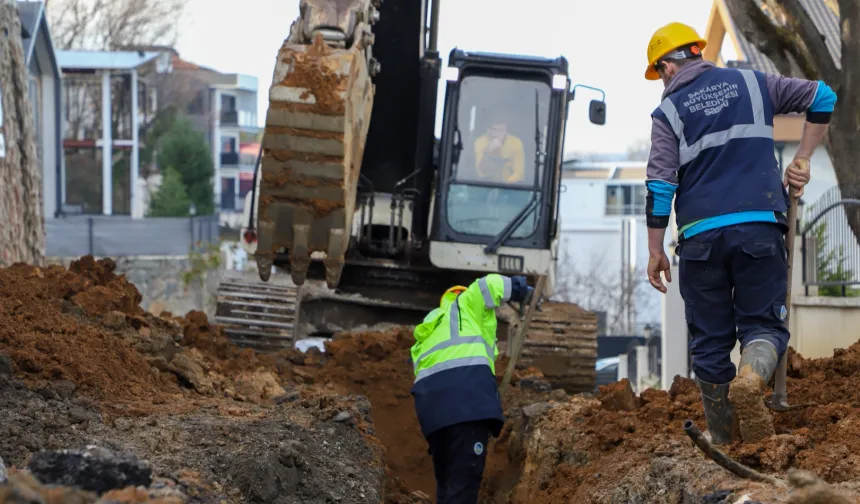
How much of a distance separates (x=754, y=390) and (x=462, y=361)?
2.63 m

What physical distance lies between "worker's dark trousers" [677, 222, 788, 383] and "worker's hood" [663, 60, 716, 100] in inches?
26.6

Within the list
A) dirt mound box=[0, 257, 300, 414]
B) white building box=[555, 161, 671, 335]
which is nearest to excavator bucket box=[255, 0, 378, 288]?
dirt mound box=[0, 257, 300, 414]

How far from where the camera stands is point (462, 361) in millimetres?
7320

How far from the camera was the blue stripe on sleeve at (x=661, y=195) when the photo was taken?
17.7 ft

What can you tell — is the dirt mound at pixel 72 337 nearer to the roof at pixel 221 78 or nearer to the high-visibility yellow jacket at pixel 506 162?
the high-visibility yellow jacket at pixel 506 162

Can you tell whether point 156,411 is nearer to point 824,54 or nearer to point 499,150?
point 499,150

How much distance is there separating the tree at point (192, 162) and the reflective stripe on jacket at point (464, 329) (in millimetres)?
34915

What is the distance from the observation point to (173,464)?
5383 mm

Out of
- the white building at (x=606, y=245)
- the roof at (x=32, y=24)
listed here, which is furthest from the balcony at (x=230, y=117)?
the roof at (x=32, y=24)

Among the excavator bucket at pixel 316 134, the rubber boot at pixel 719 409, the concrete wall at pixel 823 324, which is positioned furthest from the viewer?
the concrete wall at pixel 823 324

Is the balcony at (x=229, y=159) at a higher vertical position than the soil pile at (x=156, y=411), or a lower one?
higher

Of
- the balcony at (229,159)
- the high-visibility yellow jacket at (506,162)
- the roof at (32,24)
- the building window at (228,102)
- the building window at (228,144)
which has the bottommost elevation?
the high-visibility yellow jacket at (506,162)

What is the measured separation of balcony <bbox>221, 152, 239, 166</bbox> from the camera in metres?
64.8

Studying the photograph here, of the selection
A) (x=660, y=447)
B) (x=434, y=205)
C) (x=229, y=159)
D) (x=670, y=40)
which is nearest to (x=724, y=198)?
(x=670, y=40)
